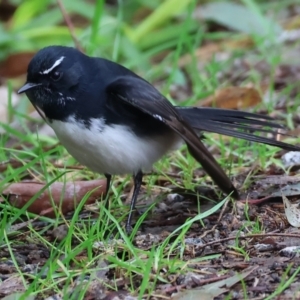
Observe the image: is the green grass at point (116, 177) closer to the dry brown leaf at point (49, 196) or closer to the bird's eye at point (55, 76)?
the dry brown leaf at point (49, 196)

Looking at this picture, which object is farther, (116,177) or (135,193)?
(116,177)

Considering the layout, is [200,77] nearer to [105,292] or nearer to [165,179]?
[165,179]

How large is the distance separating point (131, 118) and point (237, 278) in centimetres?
112

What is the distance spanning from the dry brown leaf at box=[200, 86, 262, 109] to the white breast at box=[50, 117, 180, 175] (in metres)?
1.50

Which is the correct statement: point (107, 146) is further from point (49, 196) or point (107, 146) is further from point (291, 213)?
point (291, 213)

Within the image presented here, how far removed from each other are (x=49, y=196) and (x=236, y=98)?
1949 millimetres

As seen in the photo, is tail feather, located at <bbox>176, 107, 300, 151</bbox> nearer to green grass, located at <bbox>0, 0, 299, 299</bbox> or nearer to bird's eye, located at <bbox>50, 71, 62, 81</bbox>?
green grass, located at <bbox>0, 0, 299, 299</bbox>

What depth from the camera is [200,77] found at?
6047 millimetres

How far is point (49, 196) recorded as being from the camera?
12.9 feet

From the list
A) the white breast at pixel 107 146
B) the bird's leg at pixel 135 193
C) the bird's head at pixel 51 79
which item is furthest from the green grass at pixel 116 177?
the bird's head at pixel 51 79

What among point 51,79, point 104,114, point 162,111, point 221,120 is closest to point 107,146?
point 104,114

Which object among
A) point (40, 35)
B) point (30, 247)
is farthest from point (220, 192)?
point (40, 35)

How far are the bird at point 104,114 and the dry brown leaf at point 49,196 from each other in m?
0.25

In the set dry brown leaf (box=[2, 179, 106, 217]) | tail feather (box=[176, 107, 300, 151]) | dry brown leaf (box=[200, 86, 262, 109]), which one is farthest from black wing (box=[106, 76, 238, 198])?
dry brown leaf (box=[200, 86, 262, 109])
